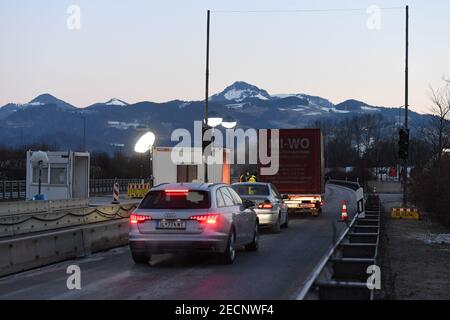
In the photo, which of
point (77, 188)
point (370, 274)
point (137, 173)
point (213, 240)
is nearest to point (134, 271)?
point (213, 240)

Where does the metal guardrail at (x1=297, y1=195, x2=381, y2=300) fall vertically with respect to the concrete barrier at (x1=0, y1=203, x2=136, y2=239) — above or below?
above

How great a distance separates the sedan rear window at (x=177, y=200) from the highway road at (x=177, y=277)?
1.11 m

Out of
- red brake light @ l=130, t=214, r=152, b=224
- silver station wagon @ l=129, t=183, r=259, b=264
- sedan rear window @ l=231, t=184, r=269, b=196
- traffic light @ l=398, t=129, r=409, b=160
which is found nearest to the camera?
silver station wagon @ l=129, t=183, r=259, b=264

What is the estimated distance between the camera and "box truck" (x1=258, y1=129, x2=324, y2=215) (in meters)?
27.3

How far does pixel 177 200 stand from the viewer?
12.4 metres

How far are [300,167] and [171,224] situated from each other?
15910mm

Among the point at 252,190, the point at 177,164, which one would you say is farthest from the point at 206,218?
the point at 177,164

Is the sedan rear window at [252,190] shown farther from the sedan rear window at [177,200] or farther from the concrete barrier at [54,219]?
the sedan rear window at [177,200]

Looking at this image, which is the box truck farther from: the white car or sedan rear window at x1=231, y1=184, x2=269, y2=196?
sedan rear window at x1=231, y1=184, x2=269, y2=196

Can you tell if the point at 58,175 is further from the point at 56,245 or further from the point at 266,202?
the point at 56,245

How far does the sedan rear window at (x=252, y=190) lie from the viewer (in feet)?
66.4

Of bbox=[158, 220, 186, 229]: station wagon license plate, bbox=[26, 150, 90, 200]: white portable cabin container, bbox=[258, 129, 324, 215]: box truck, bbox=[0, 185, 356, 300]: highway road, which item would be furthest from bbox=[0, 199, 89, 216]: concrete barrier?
bbox=[158, 220, 186, 229]: station wagon license plate

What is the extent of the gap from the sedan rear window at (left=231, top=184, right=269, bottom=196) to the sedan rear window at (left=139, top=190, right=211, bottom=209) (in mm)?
7796

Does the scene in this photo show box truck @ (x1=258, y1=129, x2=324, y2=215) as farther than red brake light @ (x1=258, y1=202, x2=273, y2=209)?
Yes
